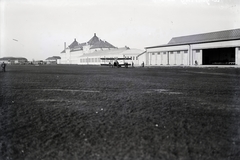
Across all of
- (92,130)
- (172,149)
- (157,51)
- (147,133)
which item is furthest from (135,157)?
(157,51)

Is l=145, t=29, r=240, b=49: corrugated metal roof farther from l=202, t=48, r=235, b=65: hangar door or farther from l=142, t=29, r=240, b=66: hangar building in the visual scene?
l=202, t=48, r=235, b=65: hangar door

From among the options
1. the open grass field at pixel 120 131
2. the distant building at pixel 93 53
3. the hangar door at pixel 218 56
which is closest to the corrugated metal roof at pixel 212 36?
the hangar door at pixel 218 56

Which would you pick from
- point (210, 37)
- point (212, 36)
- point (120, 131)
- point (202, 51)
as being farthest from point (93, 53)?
point (120, 131)

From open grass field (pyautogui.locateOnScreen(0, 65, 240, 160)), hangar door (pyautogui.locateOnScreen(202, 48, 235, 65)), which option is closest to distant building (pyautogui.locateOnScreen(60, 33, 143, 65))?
hangar door (pyautogui.locateOnScreen(202, 48, 235, 65))

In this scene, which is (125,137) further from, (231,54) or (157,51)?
(157,51)

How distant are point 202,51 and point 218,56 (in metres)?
7.11

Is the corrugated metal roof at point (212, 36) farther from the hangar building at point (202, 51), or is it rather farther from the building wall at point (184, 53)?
the building wall at point (184, 53)

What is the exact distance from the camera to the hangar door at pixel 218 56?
50.2 metres

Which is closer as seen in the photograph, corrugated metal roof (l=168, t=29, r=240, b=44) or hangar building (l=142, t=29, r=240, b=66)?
hangar building (l=142, t=29, r=240, b=66)

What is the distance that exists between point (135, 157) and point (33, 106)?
170 inches

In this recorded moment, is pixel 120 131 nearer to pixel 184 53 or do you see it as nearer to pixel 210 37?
pixel 184 53

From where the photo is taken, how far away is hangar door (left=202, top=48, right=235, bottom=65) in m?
50.2

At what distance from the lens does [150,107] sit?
22.8 feet

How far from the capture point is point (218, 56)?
173 feet
